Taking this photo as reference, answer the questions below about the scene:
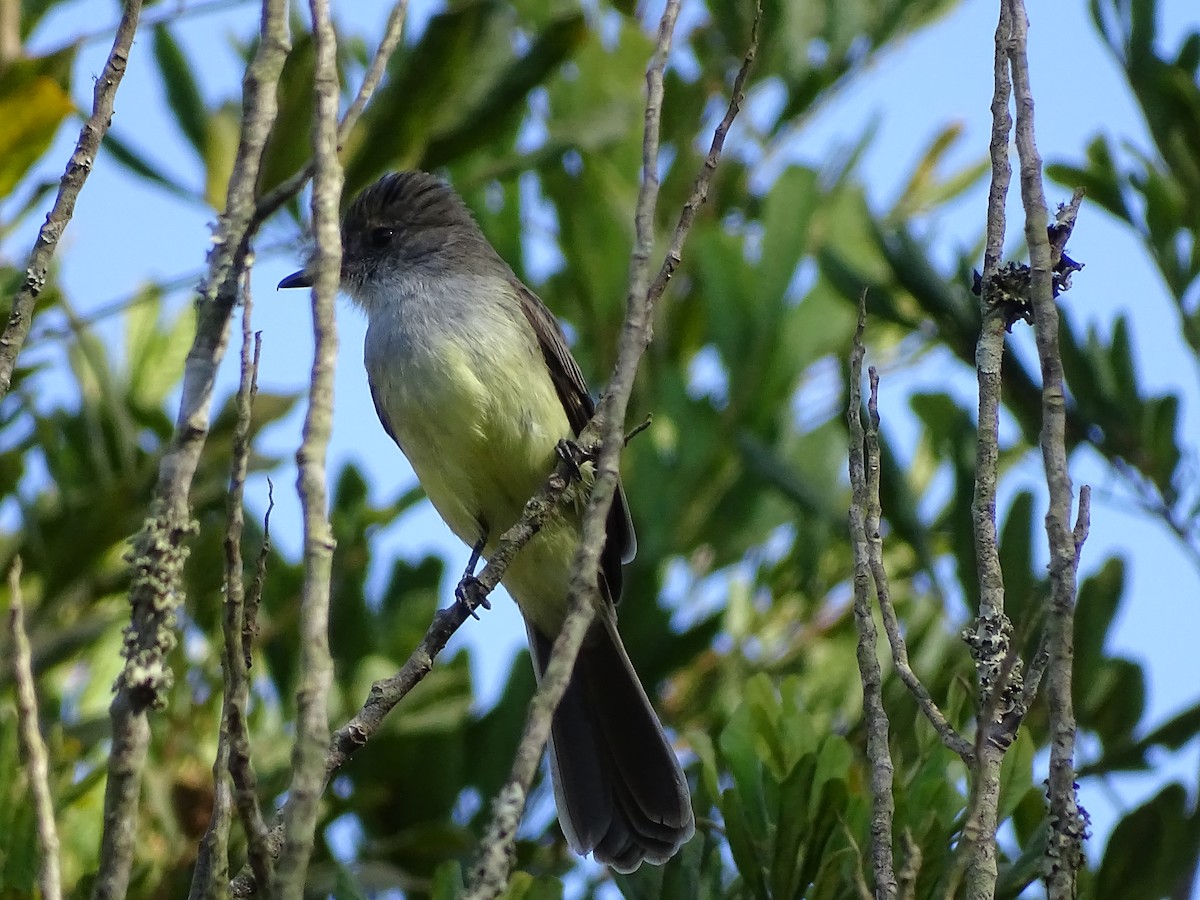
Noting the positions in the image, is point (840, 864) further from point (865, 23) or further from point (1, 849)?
point (865, 23)

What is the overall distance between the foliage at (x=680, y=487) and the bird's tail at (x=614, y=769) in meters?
0.12

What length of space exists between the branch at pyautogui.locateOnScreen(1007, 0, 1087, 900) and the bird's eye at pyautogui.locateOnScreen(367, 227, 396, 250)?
3.28 meters

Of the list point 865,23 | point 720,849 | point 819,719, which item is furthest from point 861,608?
point 865,23

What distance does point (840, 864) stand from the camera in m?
3.28

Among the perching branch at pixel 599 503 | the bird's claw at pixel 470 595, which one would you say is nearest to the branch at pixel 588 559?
the perching branch at pixel 599 503

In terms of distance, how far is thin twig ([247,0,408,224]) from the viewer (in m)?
2.24

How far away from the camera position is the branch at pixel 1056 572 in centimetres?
219

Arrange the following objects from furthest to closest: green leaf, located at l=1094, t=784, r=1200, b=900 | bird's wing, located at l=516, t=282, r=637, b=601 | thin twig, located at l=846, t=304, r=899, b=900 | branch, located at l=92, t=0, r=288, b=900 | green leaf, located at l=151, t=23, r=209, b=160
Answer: green leaf, located at l=151, t=23, r=209, b=160
bird's wing, located at l=516, t=282, r=637, b=601
green leaf, located at l=1094, t=784, r=1200, b=900
thin twig, located at l=846, t=304, r=899, b=900
branch, located at l=92, t=0, r=288, b=900

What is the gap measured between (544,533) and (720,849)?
1.71 metres

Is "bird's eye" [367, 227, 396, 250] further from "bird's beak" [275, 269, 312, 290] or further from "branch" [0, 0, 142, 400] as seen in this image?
"branch" [0, 0, 142, 400]

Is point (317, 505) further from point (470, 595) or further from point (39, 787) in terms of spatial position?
point (470, 595)

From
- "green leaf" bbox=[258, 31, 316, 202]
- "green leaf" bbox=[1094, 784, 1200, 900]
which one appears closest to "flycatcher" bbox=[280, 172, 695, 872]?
"green leaf" bbox=[258, 31, 316, 202]

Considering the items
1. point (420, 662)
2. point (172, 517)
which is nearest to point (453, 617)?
point (420, 662)

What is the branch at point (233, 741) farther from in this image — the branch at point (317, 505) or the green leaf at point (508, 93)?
the green leaf at point (508, 93)
